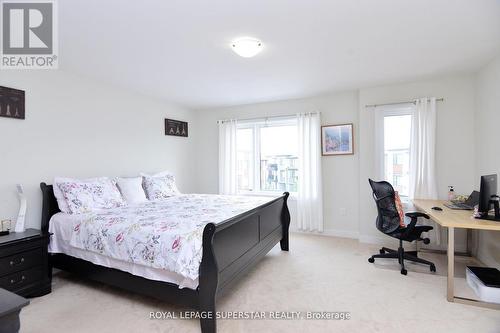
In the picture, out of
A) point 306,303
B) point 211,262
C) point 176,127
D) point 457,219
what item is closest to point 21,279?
point 211,262

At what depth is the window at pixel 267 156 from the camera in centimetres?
477

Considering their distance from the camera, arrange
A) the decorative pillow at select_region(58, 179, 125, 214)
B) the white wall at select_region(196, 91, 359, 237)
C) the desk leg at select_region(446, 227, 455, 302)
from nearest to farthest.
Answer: the desk leg at select_region(446, 227, 455, 302), the decorative pillow at select_region(58, 179, 125, 214), the white wall at select_region(196, 91, 359, 237)

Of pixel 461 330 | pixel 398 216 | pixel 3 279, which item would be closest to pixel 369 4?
pixel 398 216

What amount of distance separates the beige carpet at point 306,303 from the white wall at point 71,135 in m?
1.21

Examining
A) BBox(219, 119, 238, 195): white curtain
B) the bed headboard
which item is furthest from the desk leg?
the bed headboard

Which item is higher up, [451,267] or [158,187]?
[158,187]

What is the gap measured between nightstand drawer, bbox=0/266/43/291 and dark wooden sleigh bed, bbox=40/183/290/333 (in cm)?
26

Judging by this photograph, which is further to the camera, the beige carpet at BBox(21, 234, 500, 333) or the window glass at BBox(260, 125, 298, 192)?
the window glass at BBox(260, 125, 298, 192)

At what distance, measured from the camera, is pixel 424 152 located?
11.8 feet

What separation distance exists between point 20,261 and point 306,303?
2671 mm

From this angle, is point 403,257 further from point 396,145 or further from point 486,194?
point 396,145

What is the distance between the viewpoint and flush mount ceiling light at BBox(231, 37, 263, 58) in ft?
7.80

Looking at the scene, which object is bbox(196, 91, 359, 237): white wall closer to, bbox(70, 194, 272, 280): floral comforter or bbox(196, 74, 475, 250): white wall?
Result: bbox(196, 74, 475, 250): white wall

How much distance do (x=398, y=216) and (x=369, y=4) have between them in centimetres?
230
